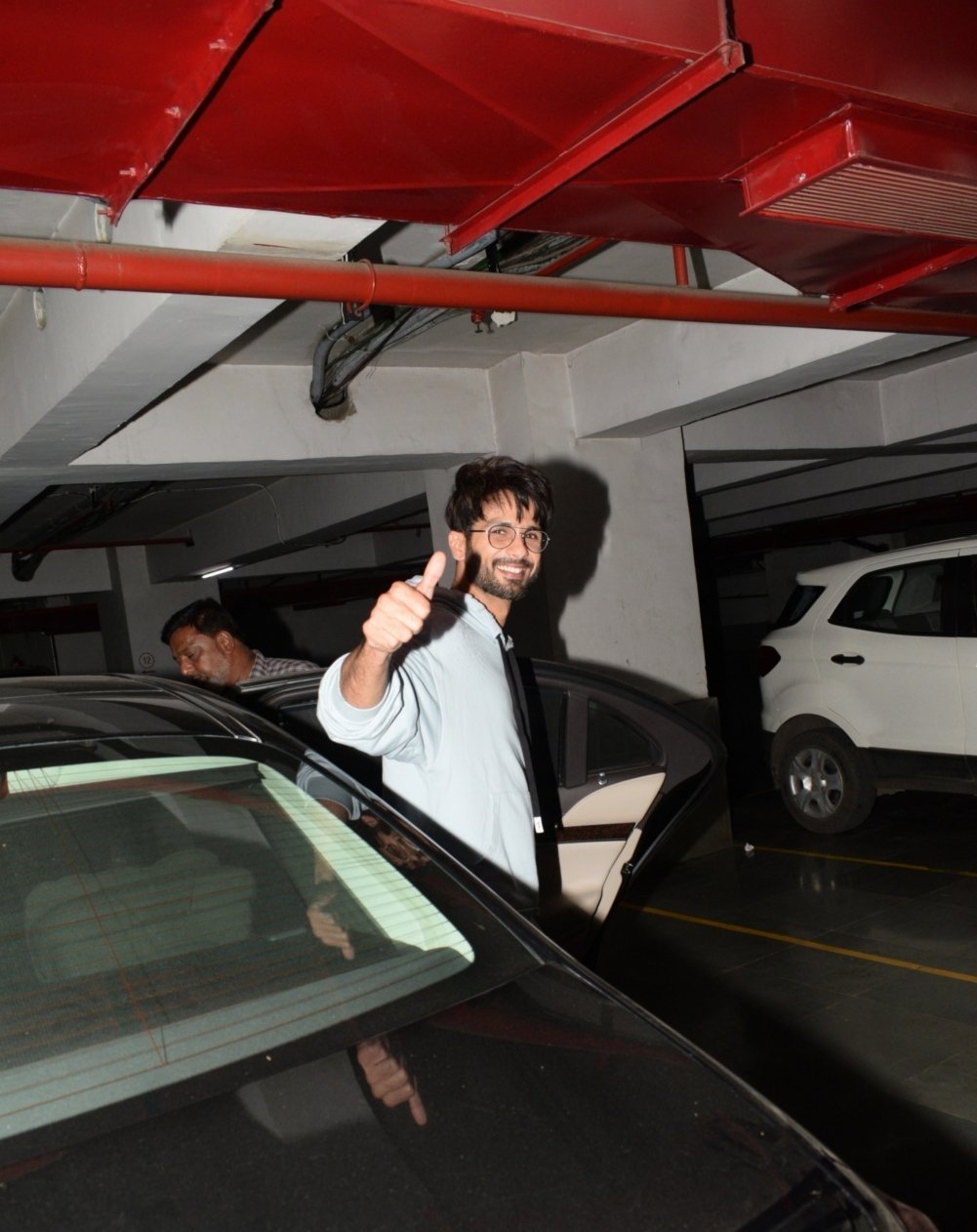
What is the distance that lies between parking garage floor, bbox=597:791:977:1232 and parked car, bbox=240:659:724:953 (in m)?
1.02

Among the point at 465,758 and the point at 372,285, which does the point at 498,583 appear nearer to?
the point at 465,758

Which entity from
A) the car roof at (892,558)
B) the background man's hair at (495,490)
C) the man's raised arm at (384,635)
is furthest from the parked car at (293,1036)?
the car roof at (892,558)

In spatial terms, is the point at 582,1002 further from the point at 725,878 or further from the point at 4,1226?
the point at 725,878

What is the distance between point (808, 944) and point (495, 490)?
11.7 feet

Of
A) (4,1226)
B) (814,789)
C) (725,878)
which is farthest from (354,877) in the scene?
(814,789)

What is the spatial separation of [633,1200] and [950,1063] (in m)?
3.11

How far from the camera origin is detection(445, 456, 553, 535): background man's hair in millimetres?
2701

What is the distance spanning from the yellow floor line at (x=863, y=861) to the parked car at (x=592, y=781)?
314cm

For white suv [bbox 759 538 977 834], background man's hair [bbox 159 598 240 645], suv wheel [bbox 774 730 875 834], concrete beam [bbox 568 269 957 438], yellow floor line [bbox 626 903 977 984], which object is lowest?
yellow floor line [bbox 626 903 977 984]

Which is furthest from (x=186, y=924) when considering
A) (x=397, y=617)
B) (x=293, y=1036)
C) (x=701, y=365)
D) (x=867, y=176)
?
(x=701, y=365)

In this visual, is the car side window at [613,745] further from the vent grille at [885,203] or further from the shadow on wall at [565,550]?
the vent grille at [885,203]

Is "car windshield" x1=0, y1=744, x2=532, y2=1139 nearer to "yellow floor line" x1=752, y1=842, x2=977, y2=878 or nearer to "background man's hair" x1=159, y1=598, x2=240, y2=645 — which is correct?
"background man's hair" x1=159, y1=598, x2=240, y2=645

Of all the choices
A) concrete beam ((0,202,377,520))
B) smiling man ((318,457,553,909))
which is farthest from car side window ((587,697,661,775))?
concrete beam ((0,202,377,520))

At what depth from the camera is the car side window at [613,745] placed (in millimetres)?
3732
